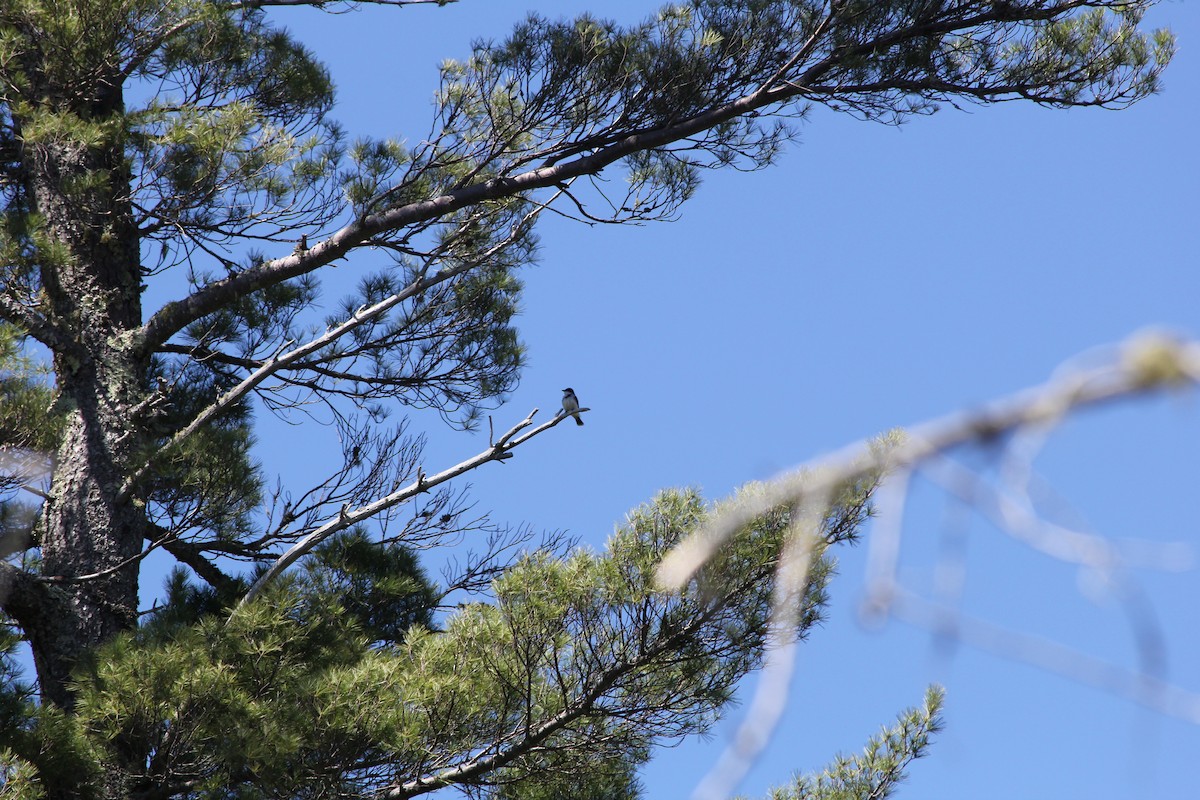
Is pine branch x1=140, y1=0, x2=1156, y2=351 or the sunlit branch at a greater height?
pine branch x1=140, y1=0, x2=1156, y2=351

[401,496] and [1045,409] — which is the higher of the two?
[401,496]

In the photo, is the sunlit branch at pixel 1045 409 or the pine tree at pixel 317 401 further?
the pine tree at pixel 317 401

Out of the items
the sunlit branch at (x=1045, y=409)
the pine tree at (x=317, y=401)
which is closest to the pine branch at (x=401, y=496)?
the pine tree at (x=317, y=401)

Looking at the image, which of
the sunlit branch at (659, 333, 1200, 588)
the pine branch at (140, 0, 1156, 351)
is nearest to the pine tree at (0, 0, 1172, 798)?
the pine branch at (140, 0, 1156, 351)

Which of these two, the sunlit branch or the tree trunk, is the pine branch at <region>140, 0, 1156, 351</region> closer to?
the tree trunk

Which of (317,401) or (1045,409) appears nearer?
(1045,409)

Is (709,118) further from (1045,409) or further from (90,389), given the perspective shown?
(1045,409)

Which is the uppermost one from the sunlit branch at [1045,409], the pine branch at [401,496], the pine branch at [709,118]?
the pine branch at [709,118]

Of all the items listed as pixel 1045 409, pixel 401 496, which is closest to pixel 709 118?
pixel 401 496

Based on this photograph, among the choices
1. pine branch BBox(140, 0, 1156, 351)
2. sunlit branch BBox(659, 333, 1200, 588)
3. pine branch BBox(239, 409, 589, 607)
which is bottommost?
sunlit branch BBox(659, 333, 1200, 588)

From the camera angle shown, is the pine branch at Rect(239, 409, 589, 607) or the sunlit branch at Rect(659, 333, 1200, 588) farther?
the pine branch at Rect(239, 409, 589, 607)

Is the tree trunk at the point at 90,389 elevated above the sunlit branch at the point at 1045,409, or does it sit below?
above

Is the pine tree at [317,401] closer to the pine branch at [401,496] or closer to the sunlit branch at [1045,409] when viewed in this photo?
the pine branch at [401,496]

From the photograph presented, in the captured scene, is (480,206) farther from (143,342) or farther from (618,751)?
(618,751)
